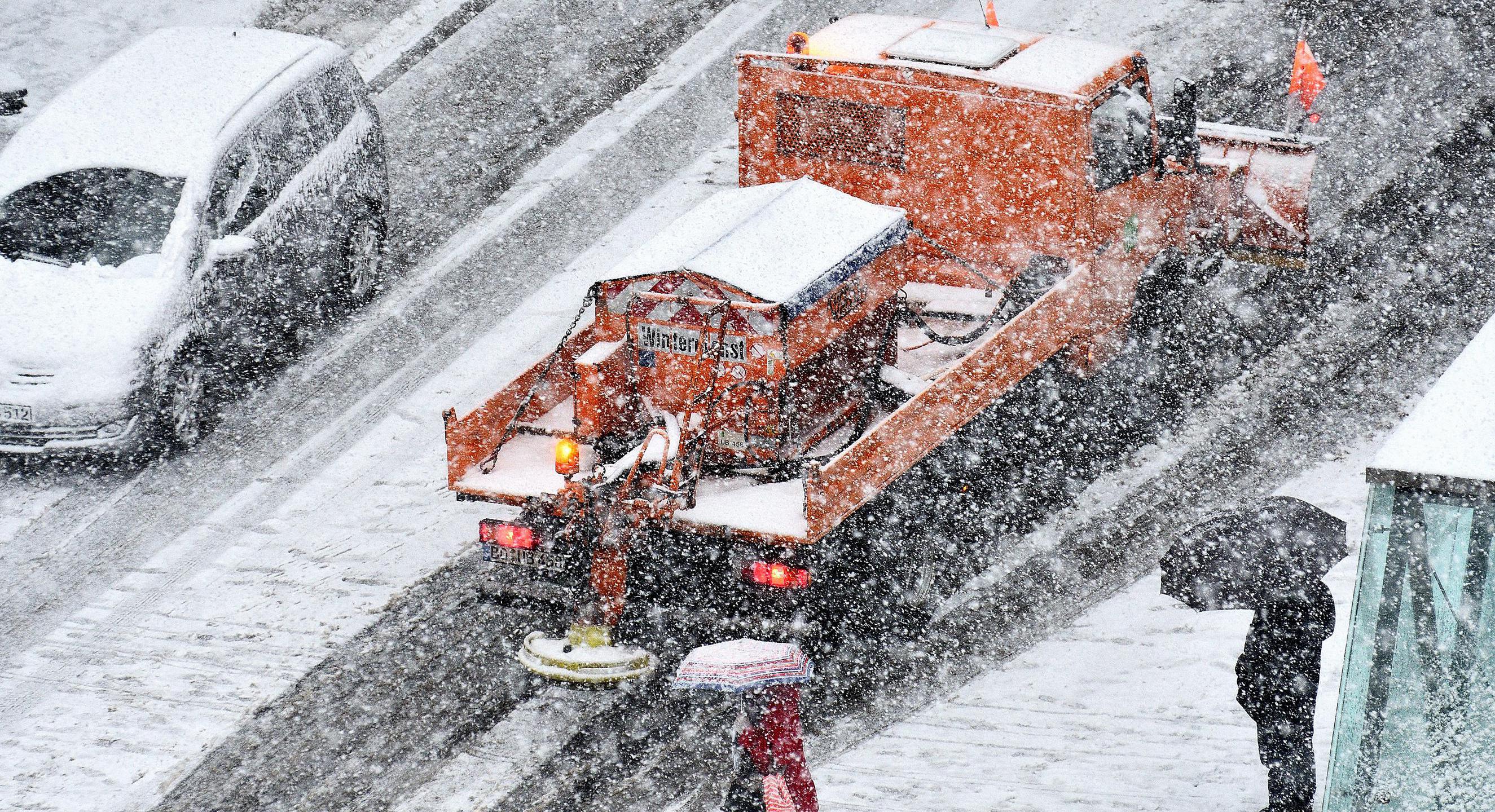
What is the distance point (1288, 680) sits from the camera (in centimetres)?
758

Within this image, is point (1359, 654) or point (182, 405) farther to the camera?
point (182, 405)

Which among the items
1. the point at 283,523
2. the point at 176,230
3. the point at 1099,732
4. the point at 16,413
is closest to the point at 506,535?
the point at 283,523

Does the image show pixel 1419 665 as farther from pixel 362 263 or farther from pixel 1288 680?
pixel 362 263

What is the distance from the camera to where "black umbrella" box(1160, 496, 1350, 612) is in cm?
739

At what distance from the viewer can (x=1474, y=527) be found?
20.9 feet

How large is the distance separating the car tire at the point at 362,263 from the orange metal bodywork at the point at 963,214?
133 inches

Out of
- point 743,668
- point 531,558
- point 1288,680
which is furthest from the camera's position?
point 531,558

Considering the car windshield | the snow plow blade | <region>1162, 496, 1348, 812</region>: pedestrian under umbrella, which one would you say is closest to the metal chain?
the snow plow blade

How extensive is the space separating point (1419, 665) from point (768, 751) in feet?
7.93

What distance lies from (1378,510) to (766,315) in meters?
3.67

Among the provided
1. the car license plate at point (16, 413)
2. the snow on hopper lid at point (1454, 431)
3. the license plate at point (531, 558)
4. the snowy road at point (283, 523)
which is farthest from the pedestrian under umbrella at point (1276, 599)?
the car license plate at point (16, 413)

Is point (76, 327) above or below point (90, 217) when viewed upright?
below

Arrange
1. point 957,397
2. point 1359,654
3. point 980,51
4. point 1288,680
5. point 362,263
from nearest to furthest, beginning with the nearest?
point 1359,654, point 1288,680, point 957,397, point 980,51, point 362,263

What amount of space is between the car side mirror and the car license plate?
1.62 m
